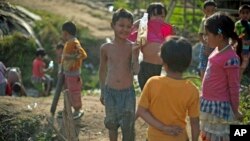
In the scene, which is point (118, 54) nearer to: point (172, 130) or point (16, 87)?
point (172, 130)

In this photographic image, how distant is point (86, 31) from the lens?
15.6 meters

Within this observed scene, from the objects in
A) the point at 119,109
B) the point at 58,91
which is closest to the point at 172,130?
the point at 119,109

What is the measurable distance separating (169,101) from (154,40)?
203 cm

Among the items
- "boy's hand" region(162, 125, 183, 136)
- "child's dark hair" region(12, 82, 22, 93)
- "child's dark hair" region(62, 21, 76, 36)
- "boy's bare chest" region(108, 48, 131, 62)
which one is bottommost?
"child's dark hair" region(12, 82, 22, 93)

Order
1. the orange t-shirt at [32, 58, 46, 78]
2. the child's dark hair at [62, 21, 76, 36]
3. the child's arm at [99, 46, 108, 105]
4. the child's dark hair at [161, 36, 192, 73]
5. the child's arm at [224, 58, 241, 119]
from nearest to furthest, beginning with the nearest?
1. the child's dark hair at [161, 36, 192, 73]
2. the child's arm at [224, 58, 241, 119]
3. the child's arm at [99, 46, 108, 105]
4. the child's dark hair at [62, 21, 76, 36]
5. the orange t-shirt at [32, 58, 46, 78]

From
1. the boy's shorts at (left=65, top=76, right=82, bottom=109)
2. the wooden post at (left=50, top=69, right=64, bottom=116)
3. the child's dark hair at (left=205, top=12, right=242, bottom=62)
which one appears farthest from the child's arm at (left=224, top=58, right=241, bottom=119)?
the wooden post at (left=50, top=69, right=64, bottom=116)

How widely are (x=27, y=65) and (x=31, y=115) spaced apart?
24.6 ft

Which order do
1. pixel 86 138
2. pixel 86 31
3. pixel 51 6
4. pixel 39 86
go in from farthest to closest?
pixel 51 6, pixel 86 31, pixel 39 86, pixel 86 138

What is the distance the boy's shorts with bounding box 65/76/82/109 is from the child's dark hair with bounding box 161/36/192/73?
312cm

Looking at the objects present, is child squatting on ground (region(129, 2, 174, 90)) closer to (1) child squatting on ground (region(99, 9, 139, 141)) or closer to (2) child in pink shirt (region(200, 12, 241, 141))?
(1) child squatting on ground (region(99, 9, 139, 141))

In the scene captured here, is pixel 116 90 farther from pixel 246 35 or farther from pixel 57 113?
pixel 246 35

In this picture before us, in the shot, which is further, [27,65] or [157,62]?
[27,65]

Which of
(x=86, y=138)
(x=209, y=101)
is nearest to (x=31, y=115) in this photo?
(x=86, y=138)

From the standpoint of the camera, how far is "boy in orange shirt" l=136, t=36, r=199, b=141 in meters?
3.36
